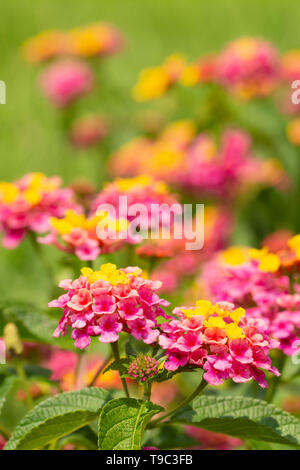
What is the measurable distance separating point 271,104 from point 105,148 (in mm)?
853

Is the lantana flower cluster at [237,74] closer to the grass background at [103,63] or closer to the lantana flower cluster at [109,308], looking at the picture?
the grass background at [103,63]

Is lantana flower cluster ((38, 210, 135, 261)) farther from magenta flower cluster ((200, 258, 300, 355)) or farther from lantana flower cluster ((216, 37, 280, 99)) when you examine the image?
lantana flower cluster ((216, 37, 280, 99))

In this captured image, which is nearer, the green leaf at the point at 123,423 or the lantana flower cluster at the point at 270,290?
the green leaf at the point at 123,423

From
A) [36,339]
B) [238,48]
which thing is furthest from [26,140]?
[36,339]

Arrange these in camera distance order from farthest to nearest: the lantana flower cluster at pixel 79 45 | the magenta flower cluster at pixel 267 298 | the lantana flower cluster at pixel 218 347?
the lantana flower cluster at pixel 79 45
the magenta flower cluster at pixel 267 298
the lantana flower cluster at pixel 218 347

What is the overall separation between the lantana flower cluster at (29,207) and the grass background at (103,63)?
726mm

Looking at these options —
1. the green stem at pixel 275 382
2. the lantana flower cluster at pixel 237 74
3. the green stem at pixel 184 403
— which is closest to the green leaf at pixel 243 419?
the green stem at pixel 184 403

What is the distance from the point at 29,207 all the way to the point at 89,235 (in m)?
0.17

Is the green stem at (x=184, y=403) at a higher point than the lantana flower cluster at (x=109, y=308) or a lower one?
lower

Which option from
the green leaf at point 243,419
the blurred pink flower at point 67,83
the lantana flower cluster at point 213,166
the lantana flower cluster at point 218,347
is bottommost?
the green leaf at point 243,419

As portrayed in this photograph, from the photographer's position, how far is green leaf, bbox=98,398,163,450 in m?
0.80

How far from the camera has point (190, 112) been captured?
259 centimetres

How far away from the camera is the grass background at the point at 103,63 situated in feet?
9.21

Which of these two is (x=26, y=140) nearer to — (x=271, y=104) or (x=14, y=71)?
(x=14, y=71)
